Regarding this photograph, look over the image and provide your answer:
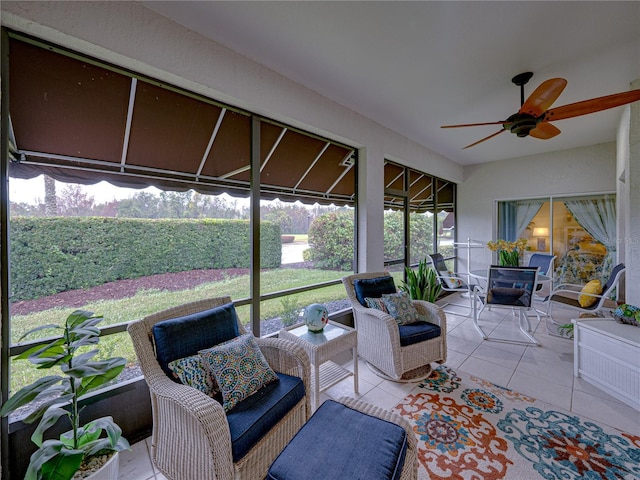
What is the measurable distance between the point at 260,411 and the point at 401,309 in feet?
6.00

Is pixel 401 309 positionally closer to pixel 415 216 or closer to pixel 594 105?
pixel 594 105

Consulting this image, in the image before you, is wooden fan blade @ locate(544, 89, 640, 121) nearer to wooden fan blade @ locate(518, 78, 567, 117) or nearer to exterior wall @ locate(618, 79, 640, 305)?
wooden fan blade @ locate(518, 78, 567, 117)

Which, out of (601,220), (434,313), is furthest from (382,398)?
(601,220)

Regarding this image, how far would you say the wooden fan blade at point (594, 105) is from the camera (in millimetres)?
2018

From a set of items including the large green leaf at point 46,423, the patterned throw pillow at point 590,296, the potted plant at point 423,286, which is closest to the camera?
the large green leaf at point 46,423

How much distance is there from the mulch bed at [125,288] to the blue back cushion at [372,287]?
1.25 metres

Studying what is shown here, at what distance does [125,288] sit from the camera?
2.47 metres

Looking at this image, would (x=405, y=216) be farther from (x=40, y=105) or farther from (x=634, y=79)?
(x=40, y=105)

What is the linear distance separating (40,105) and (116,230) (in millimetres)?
1008

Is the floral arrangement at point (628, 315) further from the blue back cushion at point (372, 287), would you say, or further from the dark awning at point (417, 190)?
the dark awning at point (417, 190)

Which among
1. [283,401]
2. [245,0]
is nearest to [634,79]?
[245,0]

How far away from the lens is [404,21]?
2020 millimetres

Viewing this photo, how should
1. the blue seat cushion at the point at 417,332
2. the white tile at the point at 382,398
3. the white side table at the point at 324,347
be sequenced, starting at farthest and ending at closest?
the blue seat cushion at the point at 417,332 → the white tile at the point at 382,398 → the white side table at the point at 324,347

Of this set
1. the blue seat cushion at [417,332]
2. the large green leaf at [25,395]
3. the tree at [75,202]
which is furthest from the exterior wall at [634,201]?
the tree at [75,202]
